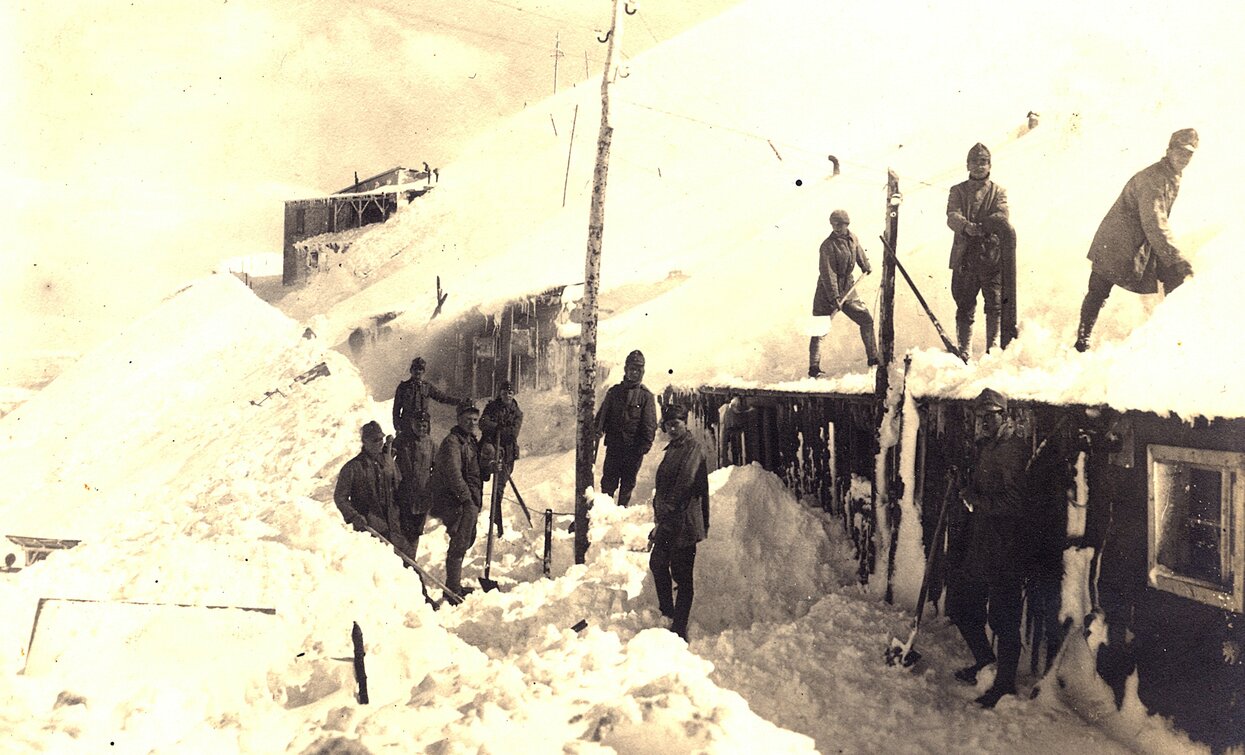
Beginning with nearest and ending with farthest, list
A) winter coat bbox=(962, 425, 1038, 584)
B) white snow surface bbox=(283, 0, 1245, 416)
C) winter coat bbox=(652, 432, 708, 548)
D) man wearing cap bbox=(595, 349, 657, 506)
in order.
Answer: winter coat bbox=(962, 425, 1038, 584) < white snow surface bbox=(283, 0, 1245, 416) < winter coat bbox=(652, 432, 708, 548) < man wearing cap bbox=(595, 349, 657, 506)

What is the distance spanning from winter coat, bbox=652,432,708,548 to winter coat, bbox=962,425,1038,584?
2.00m

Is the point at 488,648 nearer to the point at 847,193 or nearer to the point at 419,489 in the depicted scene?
the point at 419,489

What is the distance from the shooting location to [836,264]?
8.59m

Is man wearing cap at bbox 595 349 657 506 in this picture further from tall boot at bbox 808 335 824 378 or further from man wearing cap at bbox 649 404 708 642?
man wearing cap at bbox 649 404 708 642

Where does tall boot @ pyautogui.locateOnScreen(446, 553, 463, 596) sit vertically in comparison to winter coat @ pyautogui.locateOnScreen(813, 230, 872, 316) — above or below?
below

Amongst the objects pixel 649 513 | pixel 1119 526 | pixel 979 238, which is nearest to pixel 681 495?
pixel 649 513

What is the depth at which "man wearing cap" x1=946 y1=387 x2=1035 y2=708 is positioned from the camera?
16.0ft

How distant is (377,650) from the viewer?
19.8 feet

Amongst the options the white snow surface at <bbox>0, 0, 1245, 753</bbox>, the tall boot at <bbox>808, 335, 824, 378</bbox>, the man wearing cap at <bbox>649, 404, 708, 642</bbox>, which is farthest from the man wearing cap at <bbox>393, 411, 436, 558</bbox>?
the tall boot at <bbox>808, 335, 824, 378</bbox>

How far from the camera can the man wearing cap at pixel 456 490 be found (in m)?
7.59

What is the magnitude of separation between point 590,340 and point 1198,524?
5803 millimetres

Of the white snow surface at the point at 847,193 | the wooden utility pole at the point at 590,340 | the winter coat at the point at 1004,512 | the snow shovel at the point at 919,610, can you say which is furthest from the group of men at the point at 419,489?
the winter coat at the point at 1004,512

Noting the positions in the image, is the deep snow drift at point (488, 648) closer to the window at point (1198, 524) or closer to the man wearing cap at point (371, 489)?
the man wearing cap at point (371, 489)

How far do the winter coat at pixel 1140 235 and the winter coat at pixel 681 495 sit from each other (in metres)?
3.11
